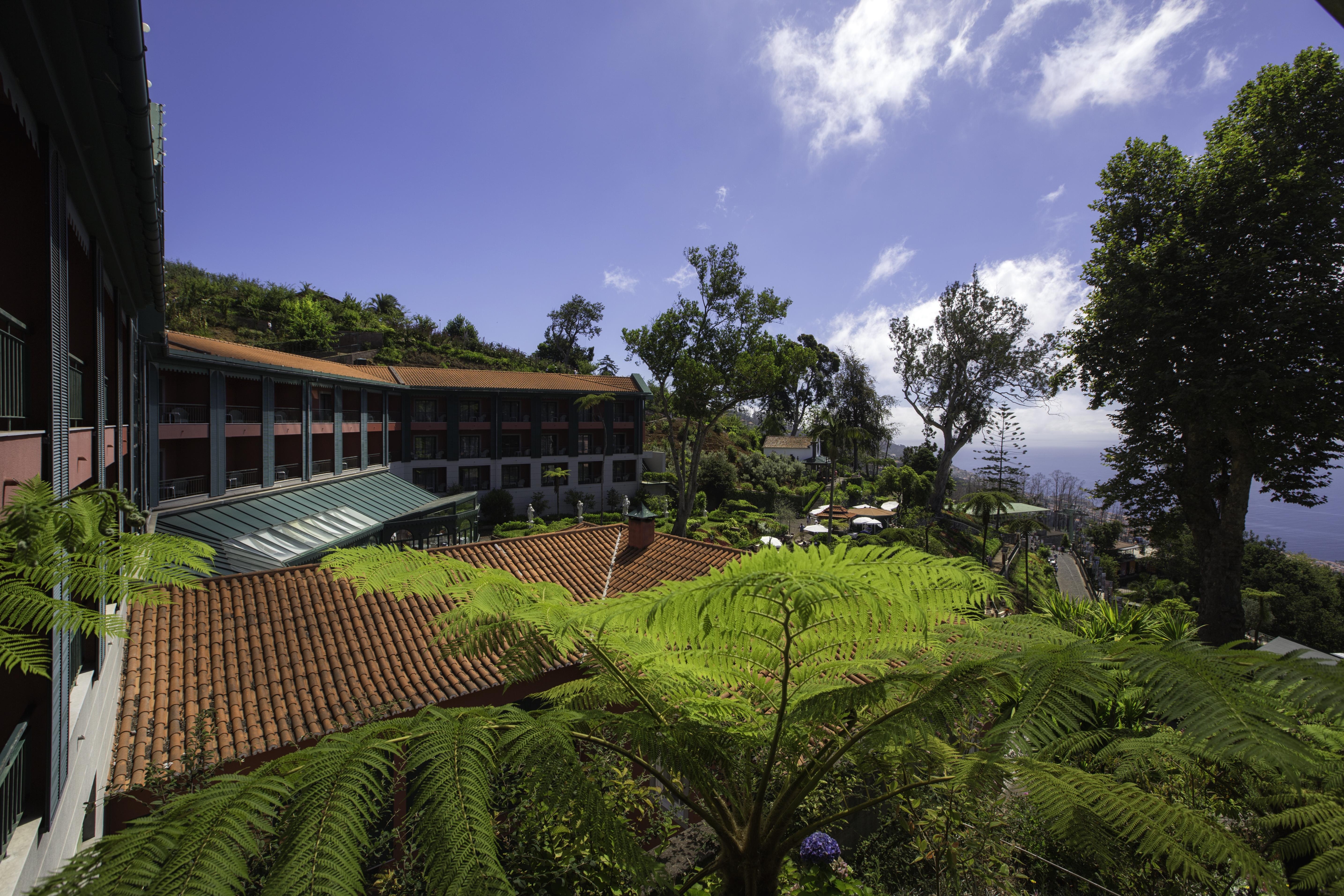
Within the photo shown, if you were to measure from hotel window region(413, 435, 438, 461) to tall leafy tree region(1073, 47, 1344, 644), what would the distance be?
101 feet

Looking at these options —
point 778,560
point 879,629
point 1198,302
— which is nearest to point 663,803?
point 879,629

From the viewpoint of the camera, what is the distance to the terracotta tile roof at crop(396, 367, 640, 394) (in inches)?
1265

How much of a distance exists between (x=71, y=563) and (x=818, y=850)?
17.8 feet

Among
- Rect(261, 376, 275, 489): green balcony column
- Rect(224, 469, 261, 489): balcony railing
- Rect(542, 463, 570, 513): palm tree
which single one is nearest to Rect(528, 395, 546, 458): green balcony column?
Rect(542, 463, 570, 513): palm tree

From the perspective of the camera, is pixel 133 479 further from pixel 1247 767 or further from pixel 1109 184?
pixel 1109 184

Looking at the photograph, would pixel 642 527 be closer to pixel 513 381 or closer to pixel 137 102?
pixel 137 102

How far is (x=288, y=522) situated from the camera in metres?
17.4

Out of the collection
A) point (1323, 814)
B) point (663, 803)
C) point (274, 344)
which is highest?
point (274, 344)

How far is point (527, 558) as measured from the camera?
12.4 meters

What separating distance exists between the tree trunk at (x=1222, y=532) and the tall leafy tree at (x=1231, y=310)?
4cm

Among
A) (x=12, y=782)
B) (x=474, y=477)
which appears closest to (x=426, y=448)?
(x=474, y=477)

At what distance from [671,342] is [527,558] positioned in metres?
13.4

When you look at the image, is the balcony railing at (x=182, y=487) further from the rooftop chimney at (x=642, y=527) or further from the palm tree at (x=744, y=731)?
the palm tree at (x=744, y=731)

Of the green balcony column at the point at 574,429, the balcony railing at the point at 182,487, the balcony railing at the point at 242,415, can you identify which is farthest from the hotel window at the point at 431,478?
the balcony railing at the point at 182,487
